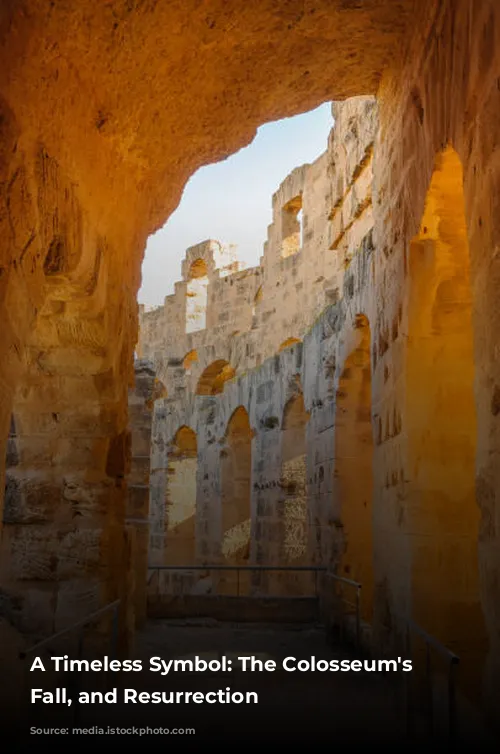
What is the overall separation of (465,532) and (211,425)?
33.2 ft

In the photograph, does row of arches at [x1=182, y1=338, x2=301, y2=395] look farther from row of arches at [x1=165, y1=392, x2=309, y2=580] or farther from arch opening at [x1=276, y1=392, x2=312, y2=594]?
arch opening at [x1=276, y1=392, x2=312, y2=594]

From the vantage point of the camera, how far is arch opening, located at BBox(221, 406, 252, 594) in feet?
43.7

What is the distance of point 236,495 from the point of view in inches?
535

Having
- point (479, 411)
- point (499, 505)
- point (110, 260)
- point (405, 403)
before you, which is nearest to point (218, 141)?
point (110, 260)

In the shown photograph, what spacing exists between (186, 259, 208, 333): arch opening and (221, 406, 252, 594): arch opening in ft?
32.6

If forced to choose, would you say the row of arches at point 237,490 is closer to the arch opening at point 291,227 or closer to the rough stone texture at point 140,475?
the rough stone texture at point 140,475

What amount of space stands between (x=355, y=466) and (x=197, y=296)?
1611cm

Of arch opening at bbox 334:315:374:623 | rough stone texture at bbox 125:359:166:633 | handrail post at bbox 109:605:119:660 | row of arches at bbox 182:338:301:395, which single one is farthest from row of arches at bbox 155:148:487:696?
row of arches at bbox 182:338:301:395

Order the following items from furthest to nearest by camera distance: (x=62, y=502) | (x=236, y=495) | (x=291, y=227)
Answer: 1. (x=291, y=227)
2. (x=236, y=495)
3. (x=62, y=502)

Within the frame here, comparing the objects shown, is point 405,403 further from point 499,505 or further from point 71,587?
point 71,587

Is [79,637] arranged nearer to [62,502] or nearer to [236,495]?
[62,502]

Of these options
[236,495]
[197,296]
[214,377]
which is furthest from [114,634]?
[197,296]

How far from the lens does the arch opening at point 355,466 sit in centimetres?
805

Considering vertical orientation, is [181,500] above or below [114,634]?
above
